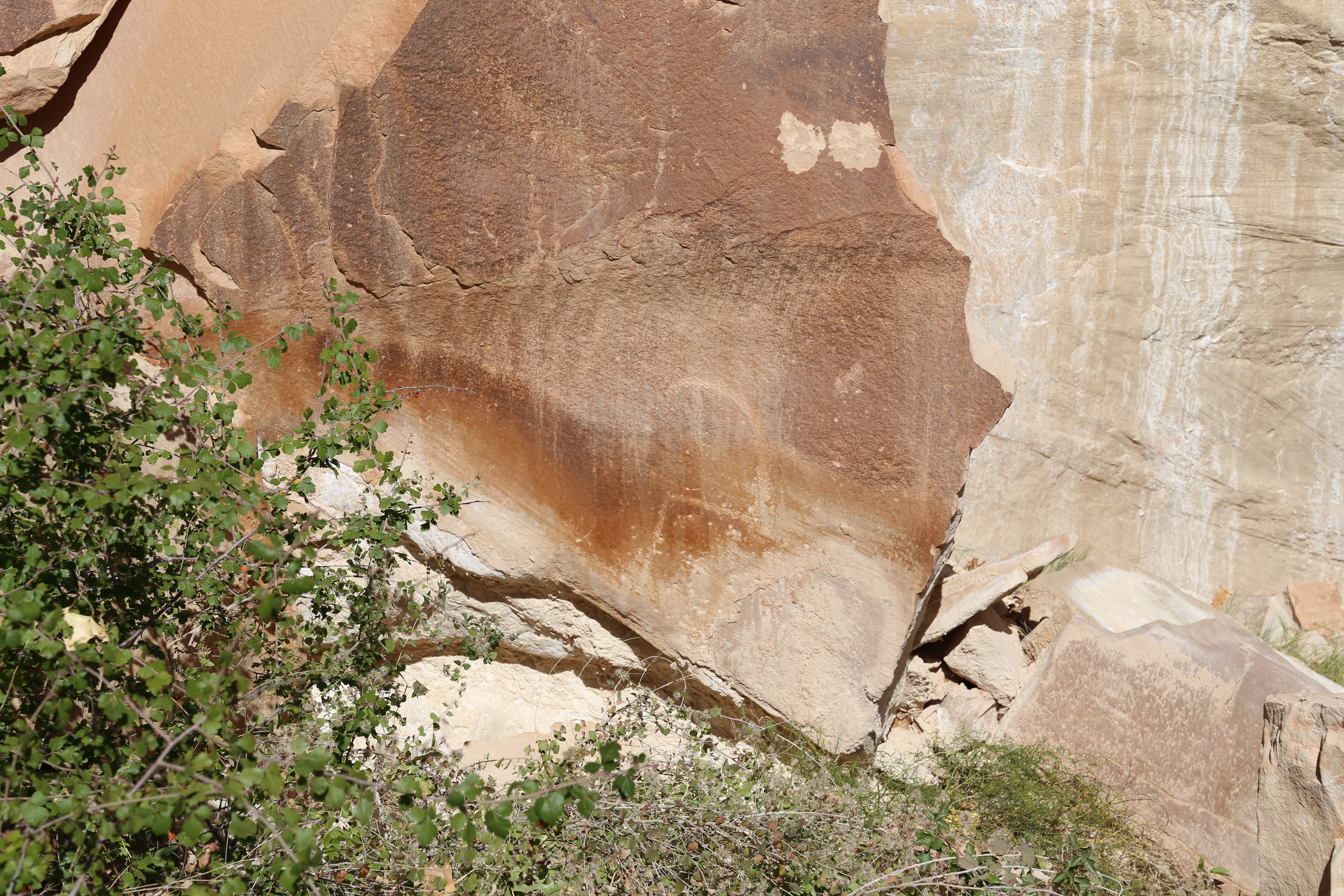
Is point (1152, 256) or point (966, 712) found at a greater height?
point (1152, 256)

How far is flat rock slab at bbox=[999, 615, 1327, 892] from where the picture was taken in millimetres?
3172

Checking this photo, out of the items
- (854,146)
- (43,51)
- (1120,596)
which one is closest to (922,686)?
(1120,596)

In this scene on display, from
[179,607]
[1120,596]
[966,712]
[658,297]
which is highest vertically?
[658,297]

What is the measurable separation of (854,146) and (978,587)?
1794 millimetres

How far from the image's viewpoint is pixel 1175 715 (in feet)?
10.9

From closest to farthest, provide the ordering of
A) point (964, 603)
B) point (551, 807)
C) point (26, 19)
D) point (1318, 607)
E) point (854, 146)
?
point (551, 807)
point (854, 146)
point (26, 19)
point (964, 603)
point (1318, 607)

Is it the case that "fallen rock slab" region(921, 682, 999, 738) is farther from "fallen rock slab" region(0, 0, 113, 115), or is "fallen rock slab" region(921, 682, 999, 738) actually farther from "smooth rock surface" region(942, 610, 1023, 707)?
"fallen rock slab" region(0, 0, 113, 115)

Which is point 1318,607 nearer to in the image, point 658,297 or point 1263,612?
point 1263,612

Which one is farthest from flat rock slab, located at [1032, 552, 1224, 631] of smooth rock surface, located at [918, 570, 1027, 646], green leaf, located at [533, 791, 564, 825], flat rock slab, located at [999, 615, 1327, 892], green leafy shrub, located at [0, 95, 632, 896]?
green leaf, located at [533, 791, 564, 825]

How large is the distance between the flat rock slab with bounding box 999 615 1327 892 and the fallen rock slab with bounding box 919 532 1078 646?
0.93ft

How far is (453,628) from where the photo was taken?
9.98 ft

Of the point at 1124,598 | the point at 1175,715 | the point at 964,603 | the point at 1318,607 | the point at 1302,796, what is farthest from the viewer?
the point at 1318,607

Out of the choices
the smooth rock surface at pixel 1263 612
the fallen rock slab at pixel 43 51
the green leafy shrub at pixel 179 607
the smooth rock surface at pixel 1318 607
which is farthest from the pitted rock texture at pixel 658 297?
the smooth rock surface at pixel 1318 607

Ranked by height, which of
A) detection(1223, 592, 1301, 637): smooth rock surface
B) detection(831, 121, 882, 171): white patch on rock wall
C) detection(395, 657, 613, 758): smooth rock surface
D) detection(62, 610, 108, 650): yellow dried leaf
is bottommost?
detection(1223, 592, 1301, 637): smooth rock surface
